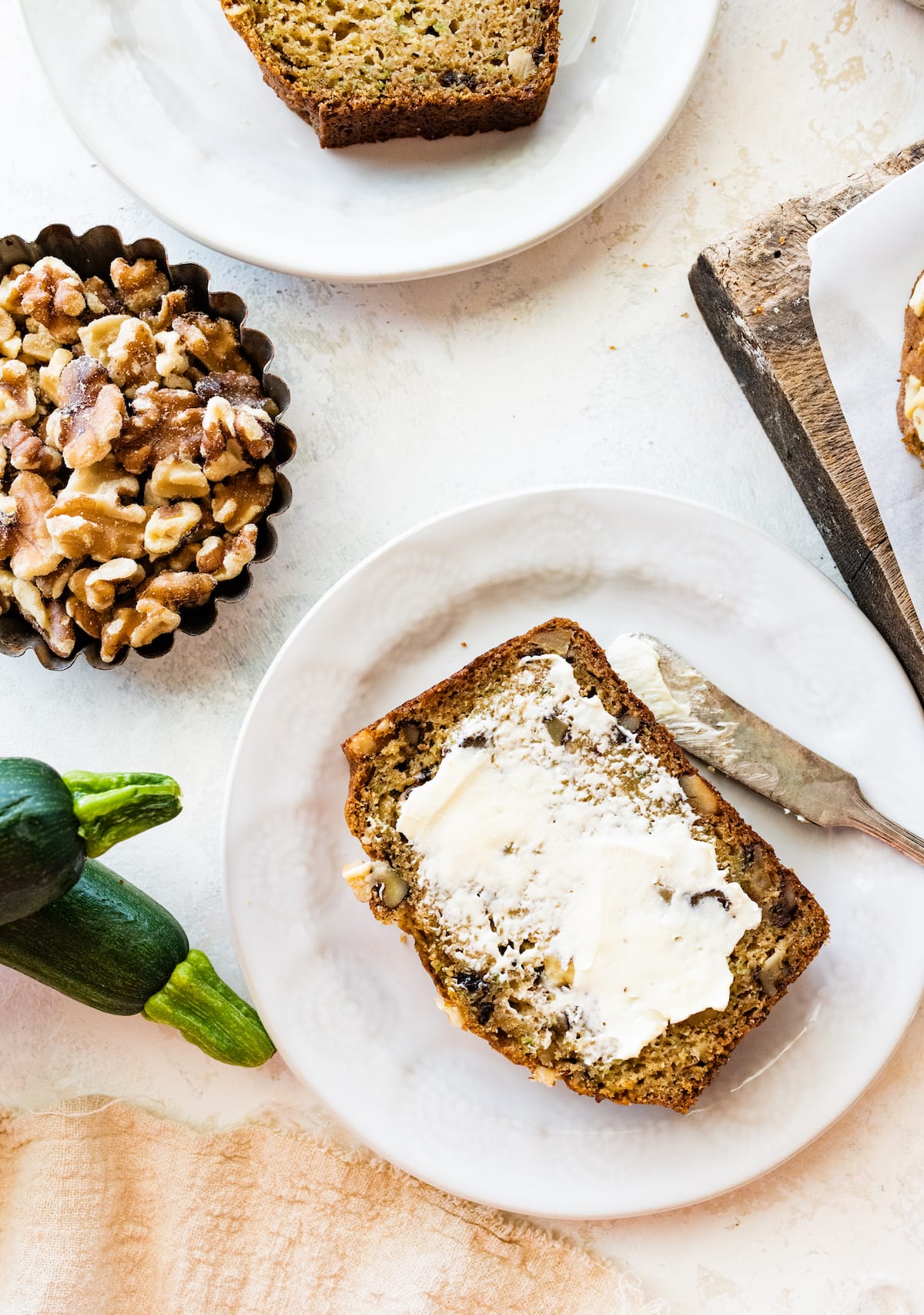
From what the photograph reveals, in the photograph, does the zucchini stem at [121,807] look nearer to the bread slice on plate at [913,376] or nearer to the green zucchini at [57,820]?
the green zucchini at [57,820]

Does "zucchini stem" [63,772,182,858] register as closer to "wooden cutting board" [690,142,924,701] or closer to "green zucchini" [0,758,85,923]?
"green zucchini" [0,758,85,923]

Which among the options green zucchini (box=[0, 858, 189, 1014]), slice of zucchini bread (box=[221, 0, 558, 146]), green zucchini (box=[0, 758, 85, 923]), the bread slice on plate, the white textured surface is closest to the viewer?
green zucchini (box=[0, 758, 85, 923])

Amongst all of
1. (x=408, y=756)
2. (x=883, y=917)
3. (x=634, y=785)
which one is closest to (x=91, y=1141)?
(x=408, y=756)

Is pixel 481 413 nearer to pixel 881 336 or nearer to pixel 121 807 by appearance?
pixel 881 336

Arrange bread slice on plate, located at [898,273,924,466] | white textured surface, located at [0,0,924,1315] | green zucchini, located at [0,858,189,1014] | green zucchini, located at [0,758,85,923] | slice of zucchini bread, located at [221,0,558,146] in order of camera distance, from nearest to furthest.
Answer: green zucchini, located at [0,758,85,923] → bread slice on plate, located at [898,273,924,466] → green zucchini, located at [0,858,189,1014] → slice of zucchini bread, located at [221,0,558,146] → white textured surface, located at [0,0,924,1315]

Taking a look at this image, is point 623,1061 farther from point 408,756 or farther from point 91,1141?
point 91,1141

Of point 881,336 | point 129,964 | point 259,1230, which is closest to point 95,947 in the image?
point 129,964

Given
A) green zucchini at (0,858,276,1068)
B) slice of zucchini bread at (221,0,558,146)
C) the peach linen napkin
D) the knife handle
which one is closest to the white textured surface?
the peach linen napkin
